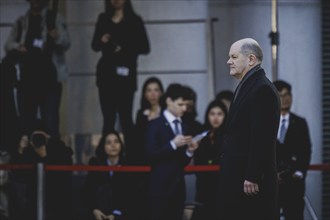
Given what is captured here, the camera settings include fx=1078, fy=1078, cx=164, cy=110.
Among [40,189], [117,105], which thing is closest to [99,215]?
[40,189]

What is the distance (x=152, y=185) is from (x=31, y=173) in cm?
149

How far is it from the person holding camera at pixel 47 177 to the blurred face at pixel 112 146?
48 centimetres

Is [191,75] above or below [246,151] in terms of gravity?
above

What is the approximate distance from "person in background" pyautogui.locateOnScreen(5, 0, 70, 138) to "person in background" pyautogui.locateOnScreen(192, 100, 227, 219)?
201 centimetres

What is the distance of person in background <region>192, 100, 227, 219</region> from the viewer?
35.2 feet

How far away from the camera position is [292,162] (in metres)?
10.7

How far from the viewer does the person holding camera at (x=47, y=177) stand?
10820 millimetres

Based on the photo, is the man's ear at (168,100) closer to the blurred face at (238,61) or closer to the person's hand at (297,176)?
the person's hand at (297,176)

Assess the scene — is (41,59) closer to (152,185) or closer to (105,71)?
(105,71)

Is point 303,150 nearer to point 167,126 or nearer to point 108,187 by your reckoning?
point 167,126

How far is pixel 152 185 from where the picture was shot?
1002cm

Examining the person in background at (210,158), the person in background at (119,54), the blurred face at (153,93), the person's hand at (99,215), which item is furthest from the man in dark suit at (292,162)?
the person in background at (119,54)

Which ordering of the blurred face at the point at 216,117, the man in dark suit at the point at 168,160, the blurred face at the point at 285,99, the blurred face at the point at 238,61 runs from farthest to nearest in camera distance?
the blurred face at the point at 285,99
the blurred face at the point at 216,117
the man in dark suit at the point at 168,160
the blurred face at the point at 238,61

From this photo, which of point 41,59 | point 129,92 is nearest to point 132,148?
point 129,92
